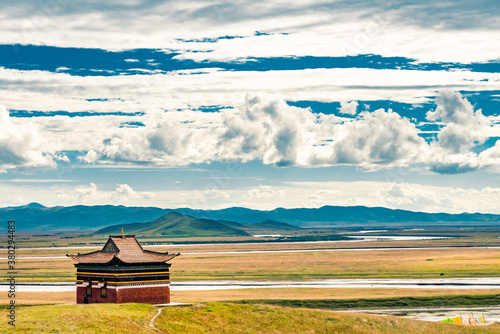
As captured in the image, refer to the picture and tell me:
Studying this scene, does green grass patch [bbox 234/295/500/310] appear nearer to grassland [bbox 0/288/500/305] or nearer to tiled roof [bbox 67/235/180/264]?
grassland [bbox 0/288/500/305]

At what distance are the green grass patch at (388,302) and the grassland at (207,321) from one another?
2912 centimetres

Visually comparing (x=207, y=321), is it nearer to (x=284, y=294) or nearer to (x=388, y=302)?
(x=388, y=302)

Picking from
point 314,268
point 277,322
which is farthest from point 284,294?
point 314,268

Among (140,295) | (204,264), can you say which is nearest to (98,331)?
(140,295)

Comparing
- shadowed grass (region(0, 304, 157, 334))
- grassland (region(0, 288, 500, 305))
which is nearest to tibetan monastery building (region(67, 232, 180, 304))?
shadowed grass (region(0, 304, 157, 334))

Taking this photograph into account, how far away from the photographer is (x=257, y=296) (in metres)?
105

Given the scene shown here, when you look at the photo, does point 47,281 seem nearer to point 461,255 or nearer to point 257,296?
point 257,296

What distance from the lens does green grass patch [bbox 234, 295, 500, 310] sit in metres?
96.5

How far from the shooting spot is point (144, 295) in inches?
2441

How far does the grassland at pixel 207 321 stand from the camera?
48.0 metres

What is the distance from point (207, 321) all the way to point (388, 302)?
51.5 metres

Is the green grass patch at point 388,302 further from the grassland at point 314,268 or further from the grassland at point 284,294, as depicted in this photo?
the grassland at point 314,268

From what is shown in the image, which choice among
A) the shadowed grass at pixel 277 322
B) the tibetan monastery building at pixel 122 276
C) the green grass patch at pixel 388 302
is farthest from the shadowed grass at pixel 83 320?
the green grass patch at pixel 388 302

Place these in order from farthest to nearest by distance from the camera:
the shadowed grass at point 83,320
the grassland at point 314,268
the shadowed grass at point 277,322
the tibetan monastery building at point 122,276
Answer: the grassland at point 314,268
the tibetan monastery building at point 122,276
the shadowed grass at point 277,322
the shadowed grass at point 83,320
